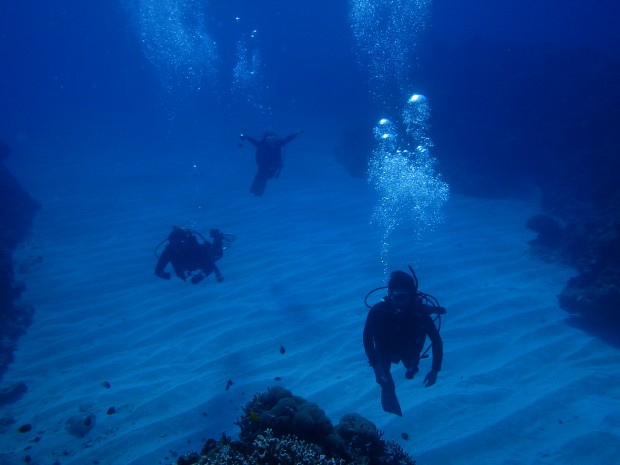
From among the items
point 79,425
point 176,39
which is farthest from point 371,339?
point 176,39

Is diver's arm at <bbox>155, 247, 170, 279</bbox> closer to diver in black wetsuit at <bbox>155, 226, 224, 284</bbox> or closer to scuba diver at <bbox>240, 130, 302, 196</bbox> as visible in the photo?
diver in black wetsuit at <bbox>155, 226, 224, 284</bbox>

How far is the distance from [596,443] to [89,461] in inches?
248

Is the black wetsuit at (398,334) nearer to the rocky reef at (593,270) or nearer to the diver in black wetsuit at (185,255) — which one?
the diver in black wetsuit at (185,255)

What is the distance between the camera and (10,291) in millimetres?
8781

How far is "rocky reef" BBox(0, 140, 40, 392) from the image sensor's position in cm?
717

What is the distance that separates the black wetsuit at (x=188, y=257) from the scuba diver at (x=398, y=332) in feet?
14.1

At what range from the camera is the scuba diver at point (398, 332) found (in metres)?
4.16

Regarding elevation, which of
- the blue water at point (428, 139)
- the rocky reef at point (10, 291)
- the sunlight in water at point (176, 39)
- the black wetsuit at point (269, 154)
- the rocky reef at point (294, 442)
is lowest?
the rocky reef at point (294, 442)

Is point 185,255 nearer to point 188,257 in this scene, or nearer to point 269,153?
point 188,257

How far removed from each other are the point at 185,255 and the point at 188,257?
84 mm

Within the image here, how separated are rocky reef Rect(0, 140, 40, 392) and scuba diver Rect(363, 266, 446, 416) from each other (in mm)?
6087

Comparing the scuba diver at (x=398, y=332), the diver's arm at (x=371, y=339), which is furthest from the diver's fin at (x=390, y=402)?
the diver's arm at (x=371, y=339)

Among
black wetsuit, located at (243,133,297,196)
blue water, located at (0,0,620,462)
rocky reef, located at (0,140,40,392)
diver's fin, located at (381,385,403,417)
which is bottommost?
diver's fin, located at (381,385,403,417)

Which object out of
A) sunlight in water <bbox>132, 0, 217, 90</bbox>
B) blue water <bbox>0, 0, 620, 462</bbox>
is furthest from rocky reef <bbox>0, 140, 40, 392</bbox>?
sunlight in water <bbox>132, 0, 217, 90</bbox>
